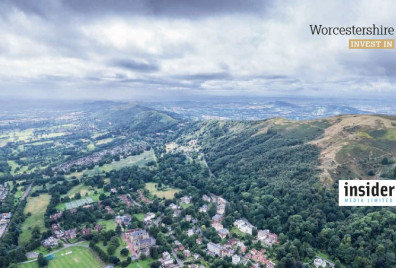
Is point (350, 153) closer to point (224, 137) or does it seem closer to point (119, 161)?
point (224, 137)

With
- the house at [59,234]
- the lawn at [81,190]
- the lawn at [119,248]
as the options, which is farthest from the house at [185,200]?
the house at [59,234]

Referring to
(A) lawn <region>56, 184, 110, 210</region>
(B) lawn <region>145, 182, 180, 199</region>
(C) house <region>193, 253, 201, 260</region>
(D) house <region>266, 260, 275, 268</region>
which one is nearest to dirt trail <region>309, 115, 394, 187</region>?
(D) house <region>266, 260, 275, 268</region>

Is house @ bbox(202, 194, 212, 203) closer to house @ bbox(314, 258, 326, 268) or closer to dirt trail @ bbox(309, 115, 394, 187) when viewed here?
dirt trail @ bbox(309, 115, 394, 187)

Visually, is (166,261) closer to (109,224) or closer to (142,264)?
(142,264)

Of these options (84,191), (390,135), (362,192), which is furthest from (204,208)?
(390,135)

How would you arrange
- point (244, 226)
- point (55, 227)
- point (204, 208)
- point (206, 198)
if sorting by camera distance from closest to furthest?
point (244, 226) < point (55, 227) < point (204, 208) < point (206, 198)

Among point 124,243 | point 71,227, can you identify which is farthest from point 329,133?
point 71,227
